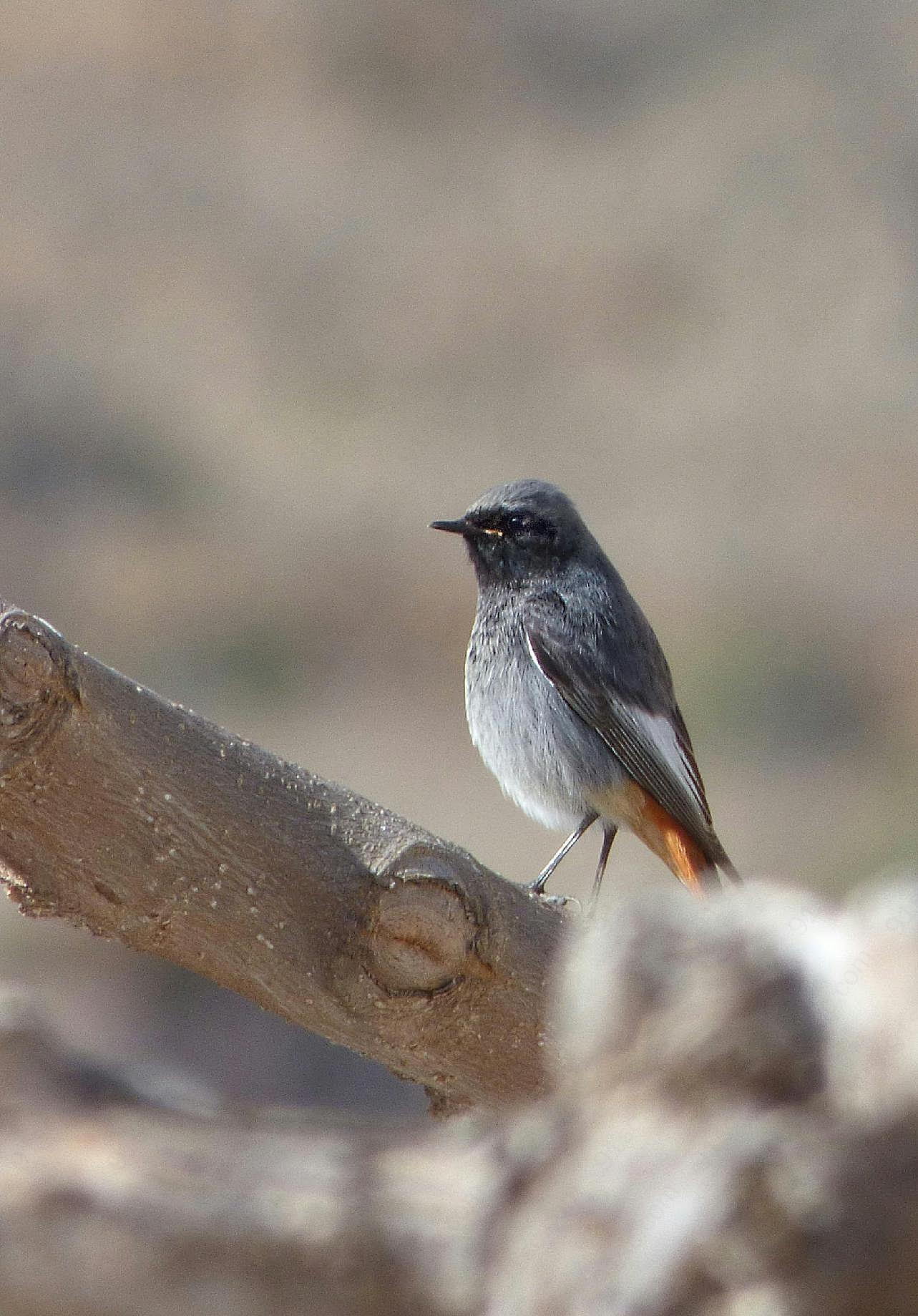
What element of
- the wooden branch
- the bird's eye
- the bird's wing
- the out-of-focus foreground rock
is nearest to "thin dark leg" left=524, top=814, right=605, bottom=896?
the bird's wing

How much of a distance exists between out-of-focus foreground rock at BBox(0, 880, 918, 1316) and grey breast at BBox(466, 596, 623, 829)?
12.0 ft

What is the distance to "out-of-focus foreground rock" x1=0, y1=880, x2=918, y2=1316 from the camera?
1.36 m

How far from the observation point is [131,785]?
268 cm

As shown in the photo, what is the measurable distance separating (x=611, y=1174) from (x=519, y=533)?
420cm

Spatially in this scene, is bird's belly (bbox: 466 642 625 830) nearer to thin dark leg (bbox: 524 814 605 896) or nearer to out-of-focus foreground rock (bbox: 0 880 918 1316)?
thin dark leg (bbox: 524 814 605 896)

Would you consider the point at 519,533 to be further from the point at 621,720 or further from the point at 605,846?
the point at 605,846

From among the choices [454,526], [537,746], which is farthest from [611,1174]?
[454,526]

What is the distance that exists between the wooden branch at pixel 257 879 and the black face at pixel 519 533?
262 centimetres

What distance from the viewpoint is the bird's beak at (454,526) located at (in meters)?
5.41

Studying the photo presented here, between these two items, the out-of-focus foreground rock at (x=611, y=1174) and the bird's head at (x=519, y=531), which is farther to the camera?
the bird's head at (x=519, y=531)

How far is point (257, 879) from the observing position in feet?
9.16

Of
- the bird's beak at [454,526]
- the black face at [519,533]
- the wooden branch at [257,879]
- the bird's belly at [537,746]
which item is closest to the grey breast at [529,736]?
the bird's belly at [537,746]

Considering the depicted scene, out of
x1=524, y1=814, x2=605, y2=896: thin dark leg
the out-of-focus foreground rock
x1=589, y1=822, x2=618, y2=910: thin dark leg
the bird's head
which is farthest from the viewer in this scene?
the bird's head

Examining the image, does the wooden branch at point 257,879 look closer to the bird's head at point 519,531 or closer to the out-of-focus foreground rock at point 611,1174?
the out-of-focus foreground rock at point 611,1174
